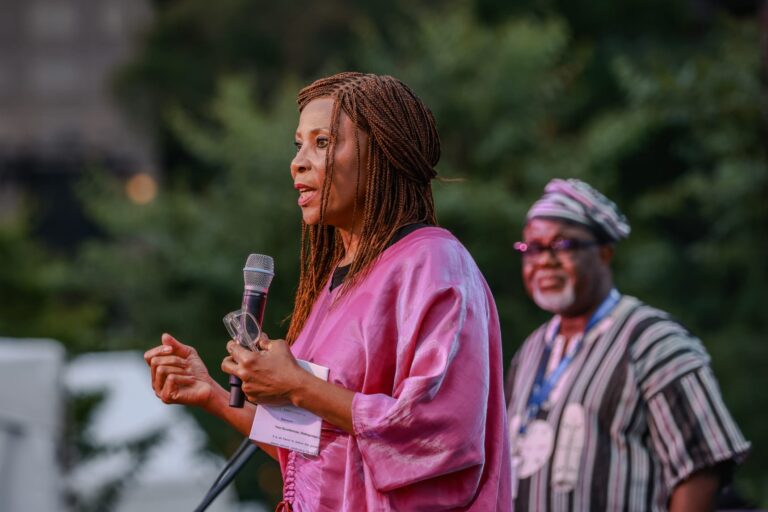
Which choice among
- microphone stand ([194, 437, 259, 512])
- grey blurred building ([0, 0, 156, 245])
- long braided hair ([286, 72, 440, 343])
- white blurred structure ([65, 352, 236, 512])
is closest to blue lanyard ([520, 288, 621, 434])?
microphone stand ([194, 437, 259, 512])

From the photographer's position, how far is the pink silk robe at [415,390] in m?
2.10

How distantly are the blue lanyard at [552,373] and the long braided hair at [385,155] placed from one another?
1.46 meters

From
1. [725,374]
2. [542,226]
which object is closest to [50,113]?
[725,374]

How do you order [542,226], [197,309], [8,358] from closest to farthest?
[542,226] < [8,358] < [197,309]

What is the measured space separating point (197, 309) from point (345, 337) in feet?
41.6

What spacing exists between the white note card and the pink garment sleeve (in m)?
0.12

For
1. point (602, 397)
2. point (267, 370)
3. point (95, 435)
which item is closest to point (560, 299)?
point (602, 397)

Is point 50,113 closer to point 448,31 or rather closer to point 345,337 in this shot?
point 448,31

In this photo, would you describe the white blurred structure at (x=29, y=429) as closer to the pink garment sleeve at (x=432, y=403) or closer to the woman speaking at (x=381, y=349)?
the woman speaking at (x=381, y=349)

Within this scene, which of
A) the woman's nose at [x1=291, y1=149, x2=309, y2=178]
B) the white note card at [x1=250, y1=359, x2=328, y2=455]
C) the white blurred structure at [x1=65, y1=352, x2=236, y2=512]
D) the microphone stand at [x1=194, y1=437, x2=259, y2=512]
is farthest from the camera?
the white blurred structure at [x1=65, y1=352, x2=236, y2=512]

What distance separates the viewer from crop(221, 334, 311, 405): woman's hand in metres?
2.14

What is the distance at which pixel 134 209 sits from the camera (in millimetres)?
16297

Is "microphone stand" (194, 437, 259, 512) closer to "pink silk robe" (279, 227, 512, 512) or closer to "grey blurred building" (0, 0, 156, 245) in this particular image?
"pink silk robe" (279, 227, 512, 512)

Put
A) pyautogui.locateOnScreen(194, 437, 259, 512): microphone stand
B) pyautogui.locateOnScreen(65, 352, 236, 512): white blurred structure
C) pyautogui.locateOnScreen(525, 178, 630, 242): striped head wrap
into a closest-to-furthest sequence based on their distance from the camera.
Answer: pyautogui.locateOnScreen(194, 437, 259, 512): microphone stand
pyautogui.locateOnScreen(525, 178, 630, 242): striped head wrap
pyautogui.locateOnScreen(65, 352, 236, 512): white blurred structure
